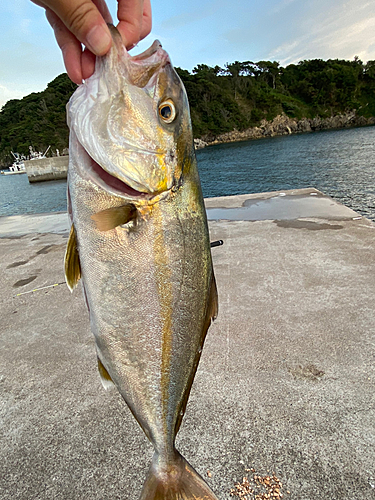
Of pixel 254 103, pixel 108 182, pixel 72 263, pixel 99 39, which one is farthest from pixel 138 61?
pixel 254 103

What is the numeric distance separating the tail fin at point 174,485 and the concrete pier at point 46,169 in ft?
178

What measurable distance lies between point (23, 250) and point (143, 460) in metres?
6.75

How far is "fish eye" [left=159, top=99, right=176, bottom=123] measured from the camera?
1.30m

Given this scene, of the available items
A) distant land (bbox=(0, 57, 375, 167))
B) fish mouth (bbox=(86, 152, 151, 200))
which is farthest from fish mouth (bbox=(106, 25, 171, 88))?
distant land (bbox=(0, 57, 375, 167))

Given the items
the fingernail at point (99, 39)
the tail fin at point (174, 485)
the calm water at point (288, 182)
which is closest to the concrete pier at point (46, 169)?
the calm water at point (288, 182)

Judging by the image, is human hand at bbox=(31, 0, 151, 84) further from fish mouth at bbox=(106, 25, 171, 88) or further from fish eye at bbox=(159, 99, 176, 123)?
fish eye at bbox=(159, 99, 176, 123)

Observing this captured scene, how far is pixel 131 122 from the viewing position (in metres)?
1.26

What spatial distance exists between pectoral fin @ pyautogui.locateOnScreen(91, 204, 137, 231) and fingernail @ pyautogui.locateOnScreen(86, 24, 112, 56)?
1.98 feet

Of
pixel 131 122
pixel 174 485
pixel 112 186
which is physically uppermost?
pixel 131 122

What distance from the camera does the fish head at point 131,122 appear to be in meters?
→ 1.24

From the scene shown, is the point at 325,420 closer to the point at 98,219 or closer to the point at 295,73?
the point at 98,219

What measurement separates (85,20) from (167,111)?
1.41 feet

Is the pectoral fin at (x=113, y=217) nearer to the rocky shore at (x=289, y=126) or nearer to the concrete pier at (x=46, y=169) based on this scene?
the concrete pier at (x=46, y=169)

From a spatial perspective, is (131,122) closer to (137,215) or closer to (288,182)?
(137,215)
